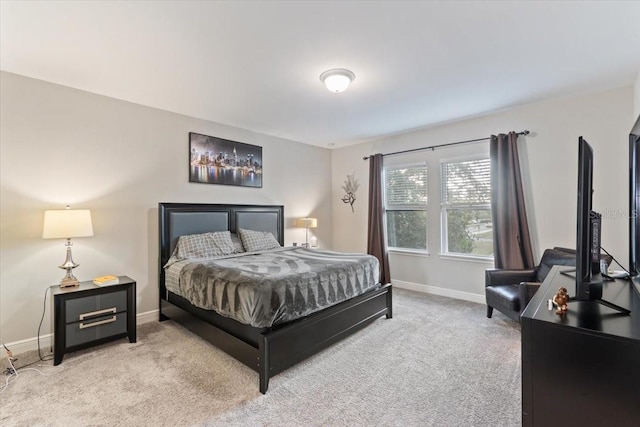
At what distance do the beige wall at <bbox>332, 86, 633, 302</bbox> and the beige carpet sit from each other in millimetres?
1388

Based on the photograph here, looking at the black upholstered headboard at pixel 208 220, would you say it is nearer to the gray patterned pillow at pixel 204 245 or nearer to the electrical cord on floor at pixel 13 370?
the gray patterned pillow at pixel 204 245

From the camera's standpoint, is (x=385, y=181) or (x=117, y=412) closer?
(x=117, y=412)

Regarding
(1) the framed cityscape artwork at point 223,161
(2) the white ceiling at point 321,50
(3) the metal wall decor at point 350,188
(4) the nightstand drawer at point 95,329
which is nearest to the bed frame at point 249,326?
(1) the framed cityscape artwork at point 223,161

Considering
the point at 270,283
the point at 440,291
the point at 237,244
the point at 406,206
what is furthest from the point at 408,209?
the point at 270,283

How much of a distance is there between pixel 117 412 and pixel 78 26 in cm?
263

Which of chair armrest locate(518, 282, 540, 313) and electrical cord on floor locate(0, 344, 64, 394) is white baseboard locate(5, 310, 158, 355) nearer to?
electrical cord on floor locate(0, 344, 64, 394)

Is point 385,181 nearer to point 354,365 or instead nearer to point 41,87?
point 354,365

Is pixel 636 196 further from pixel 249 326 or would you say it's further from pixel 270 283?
pixel 249 326

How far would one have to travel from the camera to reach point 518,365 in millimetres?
2449

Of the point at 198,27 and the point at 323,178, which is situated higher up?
the point at 198,27

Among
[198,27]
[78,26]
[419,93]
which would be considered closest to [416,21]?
[419,93]

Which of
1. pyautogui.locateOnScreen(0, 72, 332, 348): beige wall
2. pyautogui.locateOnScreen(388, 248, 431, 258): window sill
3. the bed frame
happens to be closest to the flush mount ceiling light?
the bed frame

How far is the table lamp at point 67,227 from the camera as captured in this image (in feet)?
8.74

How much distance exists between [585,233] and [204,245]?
3.51 meters
